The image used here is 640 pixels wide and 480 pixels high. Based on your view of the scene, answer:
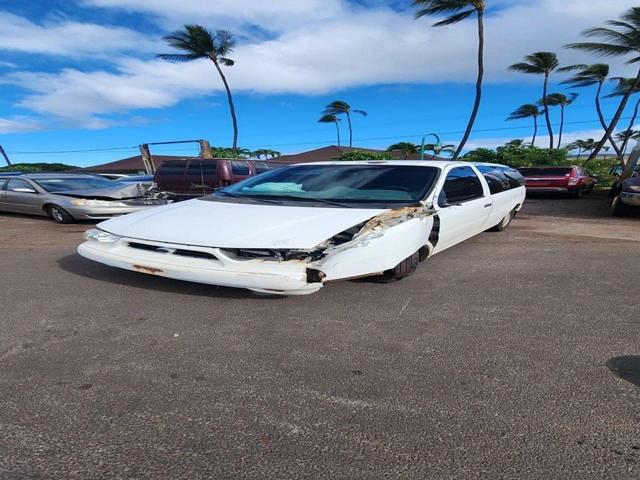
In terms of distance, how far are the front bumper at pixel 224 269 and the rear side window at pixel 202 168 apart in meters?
8.68

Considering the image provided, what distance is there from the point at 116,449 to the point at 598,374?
244 centimetres

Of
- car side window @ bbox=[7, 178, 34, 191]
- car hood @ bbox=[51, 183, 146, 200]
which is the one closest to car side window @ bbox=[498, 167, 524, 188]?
car hood @ bbox=[51, 183, 146, 200]

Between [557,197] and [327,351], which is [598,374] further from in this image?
[557,197]

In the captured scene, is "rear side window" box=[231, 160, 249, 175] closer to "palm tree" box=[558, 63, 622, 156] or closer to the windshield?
the windshield

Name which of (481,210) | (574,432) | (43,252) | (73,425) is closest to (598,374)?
(574,432)

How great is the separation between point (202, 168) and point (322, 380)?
10567 millimetres

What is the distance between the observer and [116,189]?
9016 mm

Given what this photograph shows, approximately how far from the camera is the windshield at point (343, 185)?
14.5 feet

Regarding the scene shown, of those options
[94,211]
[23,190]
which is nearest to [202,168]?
[94,211]

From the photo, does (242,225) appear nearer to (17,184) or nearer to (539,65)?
(17,184)

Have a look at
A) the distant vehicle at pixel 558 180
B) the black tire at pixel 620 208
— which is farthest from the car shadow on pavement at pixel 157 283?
the distant vehicle at pixel 558 180

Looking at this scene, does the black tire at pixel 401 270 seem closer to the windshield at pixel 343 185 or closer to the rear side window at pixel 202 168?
A: the windshield at pixel 343 185

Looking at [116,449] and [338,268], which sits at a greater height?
[338,268]

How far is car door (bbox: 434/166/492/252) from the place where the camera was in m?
4.61
